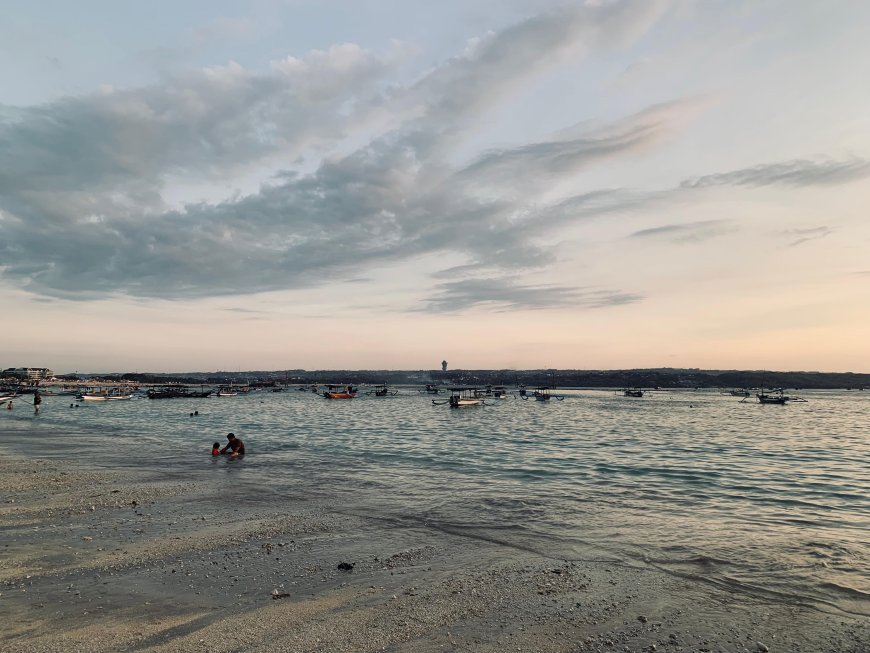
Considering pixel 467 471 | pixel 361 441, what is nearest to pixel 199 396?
pixel 361 441

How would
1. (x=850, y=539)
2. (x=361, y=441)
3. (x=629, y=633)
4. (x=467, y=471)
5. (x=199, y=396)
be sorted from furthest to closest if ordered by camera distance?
(x=199, y=396)
(x=361, y=441)
(x=467, y=471)
(x=850, y=539)
(x=629, y=633)

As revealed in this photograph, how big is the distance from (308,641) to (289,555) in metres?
4.43

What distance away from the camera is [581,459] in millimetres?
30922

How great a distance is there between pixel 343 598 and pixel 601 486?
15.8 metres

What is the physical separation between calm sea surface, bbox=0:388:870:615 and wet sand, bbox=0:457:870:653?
163cm

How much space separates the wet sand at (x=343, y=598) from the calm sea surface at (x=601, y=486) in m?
1.63

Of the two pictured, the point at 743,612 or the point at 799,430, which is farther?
the point at 799,430

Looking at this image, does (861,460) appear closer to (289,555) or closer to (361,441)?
(361,441)

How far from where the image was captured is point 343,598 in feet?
31.3

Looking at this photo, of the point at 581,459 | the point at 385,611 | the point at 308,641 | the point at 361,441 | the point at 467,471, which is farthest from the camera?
the point at 361,441

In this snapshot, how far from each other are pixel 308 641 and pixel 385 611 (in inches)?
62.9

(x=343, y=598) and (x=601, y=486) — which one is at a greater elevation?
(x=343, y=598)

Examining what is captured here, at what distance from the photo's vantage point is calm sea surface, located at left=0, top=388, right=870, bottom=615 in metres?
12.7

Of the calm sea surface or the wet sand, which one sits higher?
the wet sand
